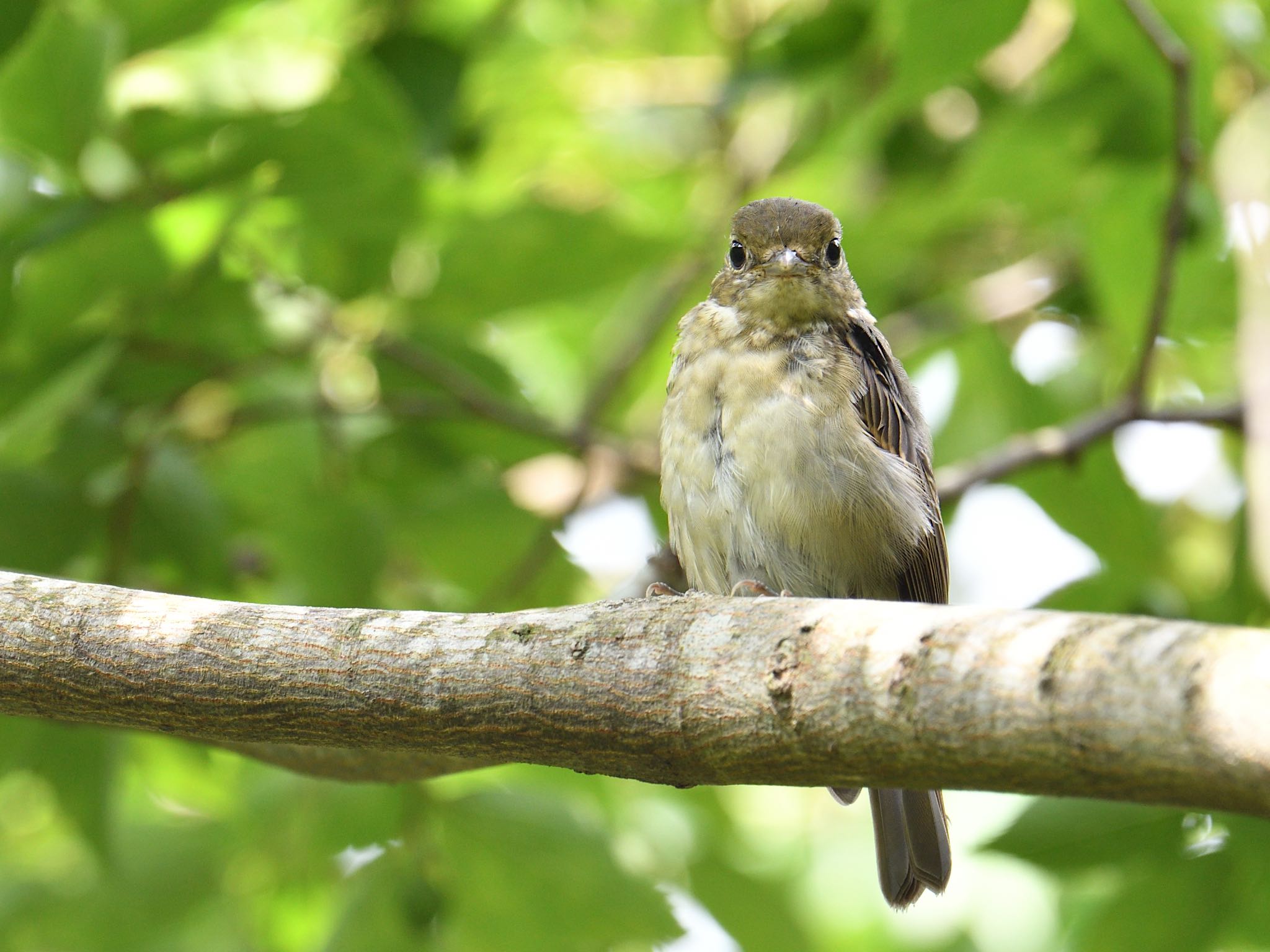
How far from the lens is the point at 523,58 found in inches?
205

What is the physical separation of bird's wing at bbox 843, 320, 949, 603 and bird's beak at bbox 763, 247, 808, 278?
22 centimetres

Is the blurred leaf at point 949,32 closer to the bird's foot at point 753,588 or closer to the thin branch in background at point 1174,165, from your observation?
the thin branch in background at point 1174,165

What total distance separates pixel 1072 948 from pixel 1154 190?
2051 mm

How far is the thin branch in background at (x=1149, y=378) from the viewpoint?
129 inches

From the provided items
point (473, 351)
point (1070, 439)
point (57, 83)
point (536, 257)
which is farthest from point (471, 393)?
point (1070, 439)

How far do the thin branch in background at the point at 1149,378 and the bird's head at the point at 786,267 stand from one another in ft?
2.14

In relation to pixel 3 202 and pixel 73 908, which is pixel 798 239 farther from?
pixel 73 908

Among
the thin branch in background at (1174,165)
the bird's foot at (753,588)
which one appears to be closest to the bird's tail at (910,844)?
the bird's foot at (753,588)

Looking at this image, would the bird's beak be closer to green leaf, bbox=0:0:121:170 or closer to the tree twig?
the tree twig

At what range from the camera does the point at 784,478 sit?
3738mm

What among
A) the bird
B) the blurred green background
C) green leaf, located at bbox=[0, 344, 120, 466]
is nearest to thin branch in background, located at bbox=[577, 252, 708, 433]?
the blurred green background

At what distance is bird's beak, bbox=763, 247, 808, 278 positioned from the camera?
4.17 metres

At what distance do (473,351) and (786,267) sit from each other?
99 centimetres

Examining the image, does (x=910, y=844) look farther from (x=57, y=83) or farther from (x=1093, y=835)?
(x=57, y=83)
